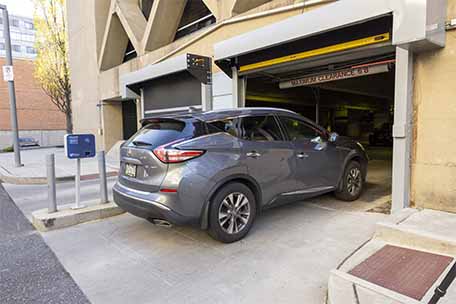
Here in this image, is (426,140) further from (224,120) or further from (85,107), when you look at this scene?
(85,107)

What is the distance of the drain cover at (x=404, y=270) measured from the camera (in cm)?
251

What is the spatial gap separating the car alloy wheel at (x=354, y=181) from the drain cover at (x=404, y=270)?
218 cm

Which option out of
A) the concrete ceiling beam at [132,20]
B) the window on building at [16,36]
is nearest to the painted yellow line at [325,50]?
the concrete ceiling beam at [132,20]

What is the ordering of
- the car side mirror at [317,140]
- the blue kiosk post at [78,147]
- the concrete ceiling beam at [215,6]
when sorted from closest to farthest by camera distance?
1. the car side mirror at [317,140]
2. the blue kiosk post at [78,147]
3. the concrete ceiling beam at [215,6]

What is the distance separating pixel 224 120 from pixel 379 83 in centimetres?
939

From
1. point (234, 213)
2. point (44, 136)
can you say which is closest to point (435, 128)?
point (234, 213)

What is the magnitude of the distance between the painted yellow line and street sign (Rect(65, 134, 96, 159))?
3845 millimetres

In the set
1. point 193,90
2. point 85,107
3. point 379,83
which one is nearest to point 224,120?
point 193,90

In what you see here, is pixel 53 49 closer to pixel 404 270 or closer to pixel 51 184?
pixel 51 184

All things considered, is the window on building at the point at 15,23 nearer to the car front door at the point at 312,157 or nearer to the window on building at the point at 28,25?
the window on building at the point at 28,25

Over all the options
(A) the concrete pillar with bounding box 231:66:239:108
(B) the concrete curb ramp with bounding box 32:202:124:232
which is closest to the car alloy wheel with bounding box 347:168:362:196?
(A) the concrete pillar with bounding box 231:66:239:108

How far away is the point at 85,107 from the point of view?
17.4 meters

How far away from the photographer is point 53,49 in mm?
20156

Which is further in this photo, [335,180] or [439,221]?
[335,180]
